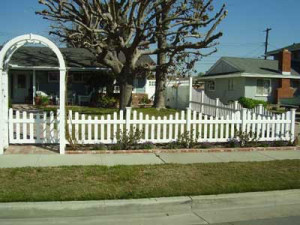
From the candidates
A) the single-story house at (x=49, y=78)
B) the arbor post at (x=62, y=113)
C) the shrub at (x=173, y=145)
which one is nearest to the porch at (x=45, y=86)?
the single-story house at (x=49, y=78)

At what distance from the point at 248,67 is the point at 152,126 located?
2303 cm

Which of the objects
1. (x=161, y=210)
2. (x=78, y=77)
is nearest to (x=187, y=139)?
(x=161, y=210)

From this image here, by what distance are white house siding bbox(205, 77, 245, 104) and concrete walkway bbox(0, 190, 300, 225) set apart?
24478 millimetres

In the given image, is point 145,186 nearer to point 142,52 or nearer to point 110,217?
point 110,217

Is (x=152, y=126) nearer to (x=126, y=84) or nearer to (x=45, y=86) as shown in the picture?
(x=126, y=84)

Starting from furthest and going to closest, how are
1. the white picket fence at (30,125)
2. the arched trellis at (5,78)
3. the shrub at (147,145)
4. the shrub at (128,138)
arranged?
the shrub at (147,145)
the shrub at (128,138)
the white picket fence at (30,125)
the arched trellis at (5,78)

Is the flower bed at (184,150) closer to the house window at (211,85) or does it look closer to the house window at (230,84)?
the house window at (230,84)

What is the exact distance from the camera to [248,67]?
100 ft

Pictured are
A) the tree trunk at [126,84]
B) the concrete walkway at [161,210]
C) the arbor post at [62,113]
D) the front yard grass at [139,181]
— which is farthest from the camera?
the tree trunk at [126,84]

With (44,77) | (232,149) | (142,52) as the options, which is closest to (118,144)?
(232,149)

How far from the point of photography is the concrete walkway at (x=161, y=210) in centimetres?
499

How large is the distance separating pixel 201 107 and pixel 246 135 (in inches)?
386

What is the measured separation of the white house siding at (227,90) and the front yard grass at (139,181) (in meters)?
22.6

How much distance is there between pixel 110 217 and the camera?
5102 millimetres
